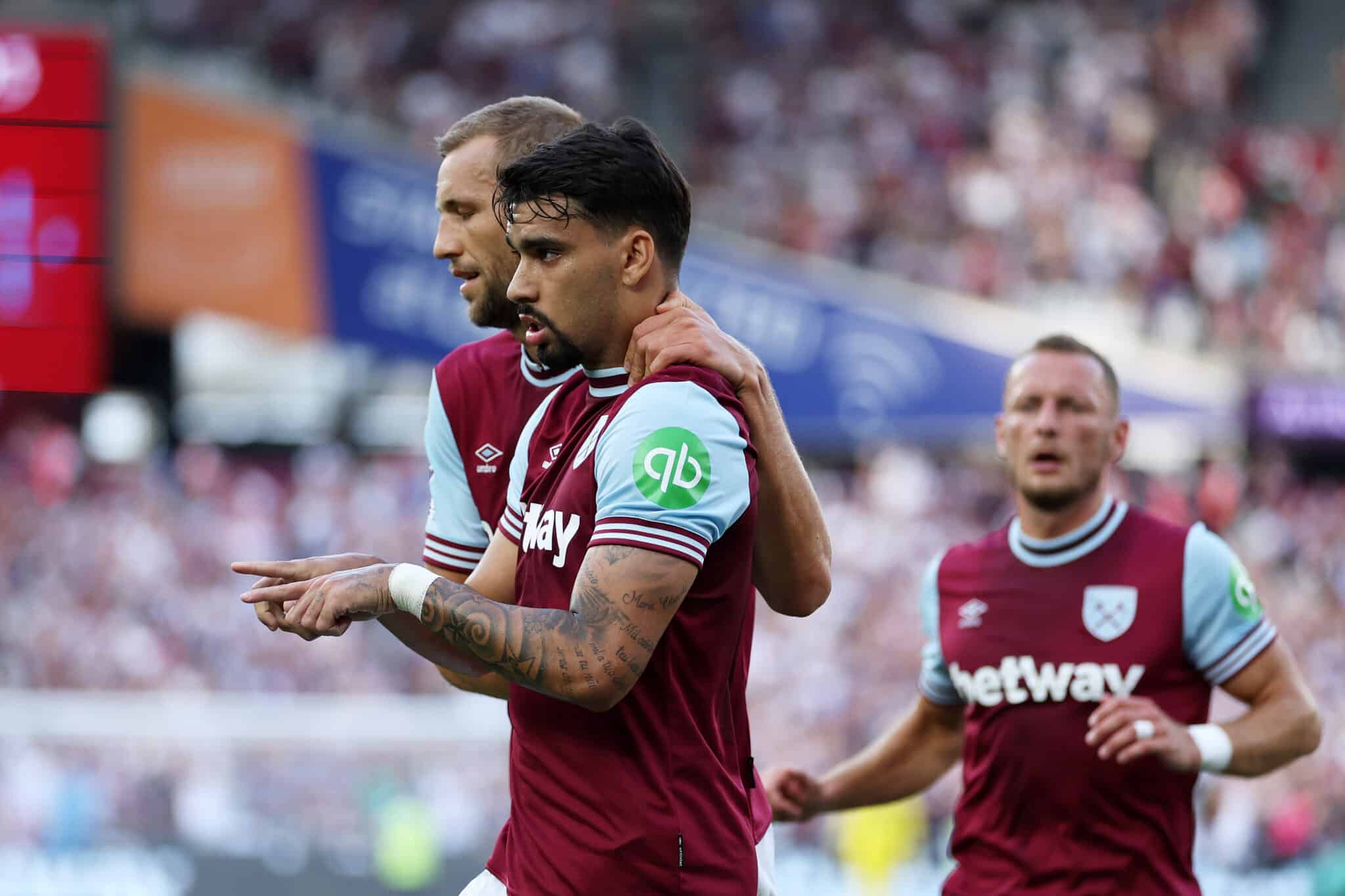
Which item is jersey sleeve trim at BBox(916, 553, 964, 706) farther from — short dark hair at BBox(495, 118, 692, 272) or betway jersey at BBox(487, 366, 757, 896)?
short dark hair at BBox(495, 118, 692, 272)

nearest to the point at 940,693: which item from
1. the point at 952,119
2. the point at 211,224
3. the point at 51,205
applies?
the point at 51,205

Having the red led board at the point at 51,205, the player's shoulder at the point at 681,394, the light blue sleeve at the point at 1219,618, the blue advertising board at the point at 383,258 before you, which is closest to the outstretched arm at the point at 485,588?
the player's shoulder at the point at 681,394

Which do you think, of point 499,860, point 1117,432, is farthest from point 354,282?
point 499,860

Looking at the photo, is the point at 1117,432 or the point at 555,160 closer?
the point at 555,160

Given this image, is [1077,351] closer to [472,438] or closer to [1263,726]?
[1263,726]

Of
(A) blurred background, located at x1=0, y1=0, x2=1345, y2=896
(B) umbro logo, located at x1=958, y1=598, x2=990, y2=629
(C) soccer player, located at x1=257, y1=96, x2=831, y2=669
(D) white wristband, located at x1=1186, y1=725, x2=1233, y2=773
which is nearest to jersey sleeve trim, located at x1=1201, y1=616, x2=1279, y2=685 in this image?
(D) white wristband, located at x1=1186, y1=725, x2=1233, y2=773

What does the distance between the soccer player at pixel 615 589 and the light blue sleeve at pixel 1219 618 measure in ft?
5.12

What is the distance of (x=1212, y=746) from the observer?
3703mm

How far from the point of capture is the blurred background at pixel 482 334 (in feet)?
29.5

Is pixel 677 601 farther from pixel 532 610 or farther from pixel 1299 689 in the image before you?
pixel 1299 689

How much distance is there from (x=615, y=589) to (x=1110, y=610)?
196cm

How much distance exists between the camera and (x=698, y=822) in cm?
263

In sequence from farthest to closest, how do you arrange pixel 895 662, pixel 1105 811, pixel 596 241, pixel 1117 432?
1. pixel 895 662
2. pixel 1117 432
3. pixel 1105 811
4. pixel 596 241

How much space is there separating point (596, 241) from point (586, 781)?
33.7 inches
